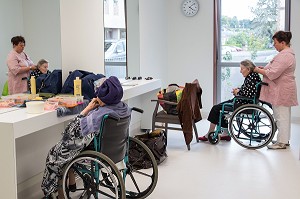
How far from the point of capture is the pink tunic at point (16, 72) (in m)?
3.45

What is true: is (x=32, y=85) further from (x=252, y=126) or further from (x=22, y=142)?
(x=252, y=126)

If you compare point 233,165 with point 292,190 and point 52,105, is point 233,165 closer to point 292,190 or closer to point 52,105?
point 292,190

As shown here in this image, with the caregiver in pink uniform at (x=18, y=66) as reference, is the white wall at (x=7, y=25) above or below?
above

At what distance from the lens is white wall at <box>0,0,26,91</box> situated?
11.0 ft

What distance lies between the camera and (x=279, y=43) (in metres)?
4.96

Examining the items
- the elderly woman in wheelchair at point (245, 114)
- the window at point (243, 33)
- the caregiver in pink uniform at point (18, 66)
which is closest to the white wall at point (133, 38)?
the elderly woman in wheelchair at point (245, 114)

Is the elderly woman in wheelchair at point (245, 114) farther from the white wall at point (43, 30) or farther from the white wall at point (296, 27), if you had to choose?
the white wall at point (43, 30)

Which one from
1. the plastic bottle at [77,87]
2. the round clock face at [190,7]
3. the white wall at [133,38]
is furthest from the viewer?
the round clock face at [190,7]

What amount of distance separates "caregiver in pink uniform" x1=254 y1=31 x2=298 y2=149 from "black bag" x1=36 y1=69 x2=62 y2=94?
93.6 inches

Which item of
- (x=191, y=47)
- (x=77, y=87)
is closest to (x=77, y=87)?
(x=77, y=87)

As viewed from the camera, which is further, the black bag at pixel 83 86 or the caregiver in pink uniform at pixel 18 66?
the black bag at pixel 83 86

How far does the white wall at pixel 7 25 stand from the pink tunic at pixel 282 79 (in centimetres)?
288

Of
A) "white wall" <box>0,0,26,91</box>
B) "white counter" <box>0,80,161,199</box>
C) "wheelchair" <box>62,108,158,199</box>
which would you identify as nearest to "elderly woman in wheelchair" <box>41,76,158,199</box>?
"wheelchair" <box>62,108,158,199</box>

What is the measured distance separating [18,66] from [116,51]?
2187 millimetres
